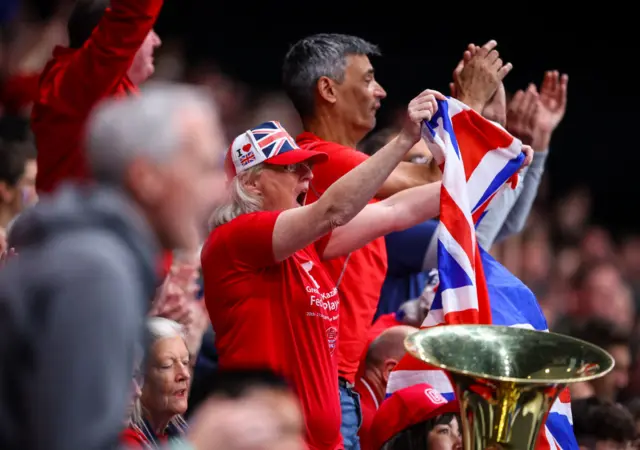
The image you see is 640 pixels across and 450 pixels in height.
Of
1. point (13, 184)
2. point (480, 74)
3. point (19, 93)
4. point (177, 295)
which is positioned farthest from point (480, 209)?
point (19, 93)

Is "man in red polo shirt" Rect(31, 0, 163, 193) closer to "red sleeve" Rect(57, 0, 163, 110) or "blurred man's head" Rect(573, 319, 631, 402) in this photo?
"red sleeve" Rect(57, 0, 163, 110)

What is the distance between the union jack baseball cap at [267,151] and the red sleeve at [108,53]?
1.43ft

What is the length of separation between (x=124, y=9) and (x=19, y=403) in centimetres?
210

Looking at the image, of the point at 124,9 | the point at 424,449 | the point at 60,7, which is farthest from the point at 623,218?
the point at 124,9

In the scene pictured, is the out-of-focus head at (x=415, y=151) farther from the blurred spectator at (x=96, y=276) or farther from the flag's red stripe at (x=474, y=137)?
the blurred spectator at (x=96, y=276)

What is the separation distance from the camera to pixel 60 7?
8305mm

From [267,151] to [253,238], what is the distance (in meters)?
0.32

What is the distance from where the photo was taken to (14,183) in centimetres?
524

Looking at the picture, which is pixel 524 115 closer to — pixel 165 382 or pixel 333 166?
pixel 333 166

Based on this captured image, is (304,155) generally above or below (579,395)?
above

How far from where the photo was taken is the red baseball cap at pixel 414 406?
4.05 metres

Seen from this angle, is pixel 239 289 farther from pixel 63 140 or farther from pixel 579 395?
pixel 579 395

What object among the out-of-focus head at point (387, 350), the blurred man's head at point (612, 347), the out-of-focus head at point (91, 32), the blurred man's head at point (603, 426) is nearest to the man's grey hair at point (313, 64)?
the out-of-focus head at point (91, 32)

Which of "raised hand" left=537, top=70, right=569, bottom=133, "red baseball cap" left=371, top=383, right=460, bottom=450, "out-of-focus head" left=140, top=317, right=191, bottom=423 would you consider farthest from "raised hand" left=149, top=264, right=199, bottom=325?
"raised hand" left=537, top=70, right=569, bottom=133
